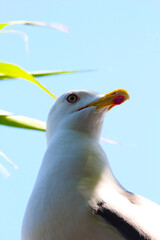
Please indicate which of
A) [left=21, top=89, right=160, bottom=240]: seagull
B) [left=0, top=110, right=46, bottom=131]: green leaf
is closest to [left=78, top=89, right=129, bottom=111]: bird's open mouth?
[left=21, top=89, right=160, bottom=240]: seagull

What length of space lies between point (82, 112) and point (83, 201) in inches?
11.6

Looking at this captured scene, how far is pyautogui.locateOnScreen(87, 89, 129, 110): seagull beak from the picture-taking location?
2.80 ft

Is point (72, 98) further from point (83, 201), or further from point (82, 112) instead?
point (83, 201)

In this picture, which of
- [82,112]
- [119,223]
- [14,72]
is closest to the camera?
[119,223]

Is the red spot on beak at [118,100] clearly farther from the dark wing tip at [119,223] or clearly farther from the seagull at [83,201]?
the dark wing tip at [119,223]

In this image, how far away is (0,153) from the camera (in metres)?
Result: 0.88

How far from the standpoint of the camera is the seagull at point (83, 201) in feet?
2.09

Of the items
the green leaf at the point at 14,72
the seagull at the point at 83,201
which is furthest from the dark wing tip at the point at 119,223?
the green leaf at the point at 14,72

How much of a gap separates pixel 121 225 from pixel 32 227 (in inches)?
5.6

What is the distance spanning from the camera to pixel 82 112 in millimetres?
925

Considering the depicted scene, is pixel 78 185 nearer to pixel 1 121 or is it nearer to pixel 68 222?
pixel 68 222

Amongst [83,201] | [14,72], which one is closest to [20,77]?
[14,72]

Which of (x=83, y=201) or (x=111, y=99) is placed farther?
(x=111, y=99)

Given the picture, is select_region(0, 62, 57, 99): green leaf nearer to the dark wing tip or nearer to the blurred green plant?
the blurred green plant
